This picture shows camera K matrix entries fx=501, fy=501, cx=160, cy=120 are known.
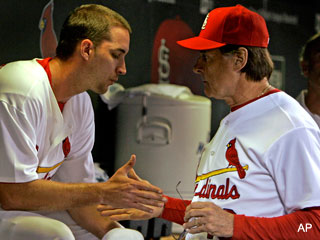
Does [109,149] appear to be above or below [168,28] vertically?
below

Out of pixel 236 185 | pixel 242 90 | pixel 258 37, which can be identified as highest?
pixel 258 37

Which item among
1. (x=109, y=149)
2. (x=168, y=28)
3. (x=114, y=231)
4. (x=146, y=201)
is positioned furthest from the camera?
(x=168, y=28)

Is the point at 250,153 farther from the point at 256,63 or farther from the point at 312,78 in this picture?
the point at 312,78

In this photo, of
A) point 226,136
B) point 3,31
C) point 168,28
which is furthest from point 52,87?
point 168,28

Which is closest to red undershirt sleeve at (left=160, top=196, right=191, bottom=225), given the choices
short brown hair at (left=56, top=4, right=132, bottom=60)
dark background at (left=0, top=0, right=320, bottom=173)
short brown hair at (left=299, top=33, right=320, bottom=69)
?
short brown hair at (left=56, top=4, right=132, bottom=60)

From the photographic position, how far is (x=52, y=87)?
205 cm

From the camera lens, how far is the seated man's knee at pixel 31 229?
1914mm

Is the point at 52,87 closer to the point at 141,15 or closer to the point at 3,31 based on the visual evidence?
the point at 3,31

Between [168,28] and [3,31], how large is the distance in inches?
59.4

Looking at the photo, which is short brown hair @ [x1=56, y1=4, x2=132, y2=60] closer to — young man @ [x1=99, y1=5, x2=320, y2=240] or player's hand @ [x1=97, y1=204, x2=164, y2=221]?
young man @ [x1=99, y1=5, x2=320, y2=240]

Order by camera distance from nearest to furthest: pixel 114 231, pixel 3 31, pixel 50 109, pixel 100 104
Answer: pixel 50 109 → pixel 114 231 → pixel 3 31 → pixel 100 104

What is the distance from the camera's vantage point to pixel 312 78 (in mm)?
2873

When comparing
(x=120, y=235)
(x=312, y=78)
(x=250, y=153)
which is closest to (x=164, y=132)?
(x=312, y=78)

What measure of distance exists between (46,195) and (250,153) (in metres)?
0.77
